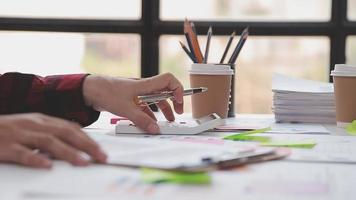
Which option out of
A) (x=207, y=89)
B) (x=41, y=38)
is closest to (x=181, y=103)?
(x=207, y=89)

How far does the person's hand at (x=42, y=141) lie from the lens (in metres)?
0.72

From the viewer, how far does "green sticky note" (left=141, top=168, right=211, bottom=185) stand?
642 mm

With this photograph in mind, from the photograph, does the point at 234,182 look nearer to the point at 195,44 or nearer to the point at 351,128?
the point at 351,128

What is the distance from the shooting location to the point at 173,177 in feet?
2.14

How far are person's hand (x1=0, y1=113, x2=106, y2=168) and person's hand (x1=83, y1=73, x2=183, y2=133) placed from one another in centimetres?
32

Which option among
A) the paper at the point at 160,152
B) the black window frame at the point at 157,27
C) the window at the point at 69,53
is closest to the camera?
the paper at the point at 160,152

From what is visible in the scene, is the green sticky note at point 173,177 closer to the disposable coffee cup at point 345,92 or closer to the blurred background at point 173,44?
the disposable coffee cup at point 345,92

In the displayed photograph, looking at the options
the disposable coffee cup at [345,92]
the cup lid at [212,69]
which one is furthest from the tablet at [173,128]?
the disposable coffee cup at [345,92]

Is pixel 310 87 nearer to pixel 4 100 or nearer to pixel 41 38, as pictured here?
pixel 4 100

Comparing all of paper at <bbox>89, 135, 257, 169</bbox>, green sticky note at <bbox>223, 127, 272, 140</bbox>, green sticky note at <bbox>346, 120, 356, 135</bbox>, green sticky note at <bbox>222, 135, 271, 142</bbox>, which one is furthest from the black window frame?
paper at <bbox>89, 135, 257, 169</bbox>

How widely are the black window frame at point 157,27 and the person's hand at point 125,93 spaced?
79 centimetres

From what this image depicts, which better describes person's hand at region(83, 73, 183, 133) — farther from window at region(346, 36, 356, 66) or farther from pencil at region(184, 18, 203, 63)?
window at region(346, 36, 356, 66)

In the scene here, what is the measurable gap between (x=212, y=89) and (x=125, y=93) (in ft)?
1.00

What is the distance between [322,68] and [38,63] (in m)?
1.02
